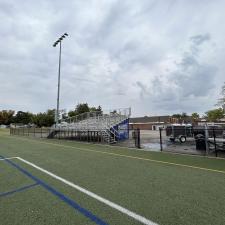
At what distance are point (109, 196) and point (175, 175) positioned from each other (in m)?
2.86

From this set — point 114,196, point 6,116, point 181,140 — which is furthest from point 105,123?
point 6,116

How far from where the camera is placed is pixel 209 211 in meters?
4.17

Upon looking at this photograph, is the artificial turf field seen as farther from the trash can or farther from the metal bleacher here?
the metal bleacher

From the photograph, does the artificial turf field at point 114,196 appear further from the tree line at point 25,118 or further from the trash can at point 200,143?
the tree line at point 25,118

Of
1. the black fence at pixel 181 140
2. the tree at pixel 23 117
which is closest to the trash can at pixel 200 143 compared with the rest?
the black fence at pixel 181 140

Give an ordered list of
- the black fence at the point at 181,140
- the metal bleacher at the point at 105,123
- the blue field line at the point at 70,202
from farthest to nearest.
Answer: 1. the metal bleacher at the point at 105,123
2. the black fence at the point at 181,140
3. the blue field line at the point at 70,202

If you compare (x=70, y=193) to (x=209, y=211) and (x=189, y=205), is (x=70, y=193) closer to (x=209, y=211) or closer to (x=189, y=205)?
(x=189, y=205)

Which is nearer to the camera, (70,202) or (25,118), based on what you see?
(70,202)

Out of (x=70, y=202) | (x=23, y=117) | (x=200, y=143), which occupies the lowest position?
(x=70, y=202)

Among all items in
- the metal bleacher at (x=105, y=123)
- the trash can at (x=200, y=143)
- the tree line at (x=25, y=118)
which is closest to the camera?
the trash can at (x=200, y=143)

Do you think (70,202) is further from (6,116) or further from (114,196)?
(6,116)

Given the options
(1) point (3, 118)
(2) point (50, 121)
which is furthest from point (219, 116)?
(1) point (3, 118)

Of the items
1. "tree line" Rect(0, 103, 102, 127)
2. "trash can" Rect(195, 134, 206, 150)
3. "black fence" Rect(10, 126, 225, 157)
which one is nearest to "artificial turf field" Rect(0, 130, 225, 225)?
"black fence" Rect(10, 126, 225, 157)

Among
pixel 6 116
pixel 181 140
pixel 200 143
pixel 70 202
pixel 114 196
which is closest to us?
pixel 70 202
